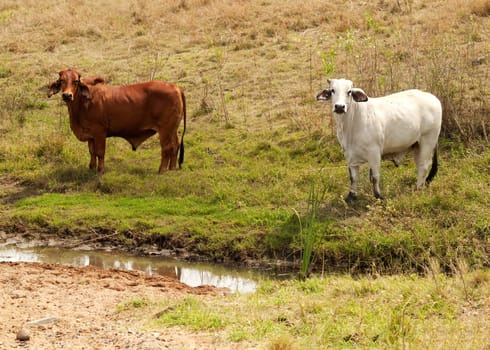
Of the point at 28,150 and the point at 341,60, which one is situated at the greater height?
the point at 341,60

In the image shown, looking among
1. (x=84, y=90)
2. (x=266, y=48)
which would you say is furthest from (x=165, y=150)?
(x=266, y=48)

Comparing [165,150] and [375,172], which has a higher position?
[375,172]

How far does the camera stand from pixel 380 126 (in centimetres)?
1105

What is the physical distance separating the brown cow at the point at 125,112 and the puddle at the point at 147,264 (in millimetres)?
2498

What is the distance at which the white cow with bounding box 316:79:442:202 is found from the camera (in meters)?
11.0

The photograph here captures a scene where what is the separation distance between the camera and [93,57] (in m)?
18.6

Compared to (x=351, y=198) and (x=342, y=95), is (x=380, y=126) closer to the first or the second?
(x=342, y=95)

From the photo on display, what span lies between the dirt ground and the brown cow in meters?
3.68

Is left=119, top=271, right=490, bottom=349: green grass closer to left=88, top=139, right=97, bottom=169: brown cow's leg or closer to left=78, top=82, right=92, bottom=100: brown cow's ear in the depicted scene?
left=88, top=139, right=97, bottom=169: brown cow's leg

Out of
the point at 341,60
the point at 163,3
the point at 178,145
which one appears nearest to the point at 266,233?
the point at 178,145

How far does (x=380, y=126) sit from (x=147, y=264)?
3212 mm

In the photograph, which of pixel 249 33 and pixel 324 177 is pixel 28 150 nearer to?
pixel 324 177

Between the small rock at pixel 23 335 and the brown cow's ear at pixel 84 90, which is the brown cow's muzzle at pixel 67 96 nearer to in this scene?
the brown cow's ear at pixel 84 90

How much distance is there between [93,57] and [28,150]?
5084mm
